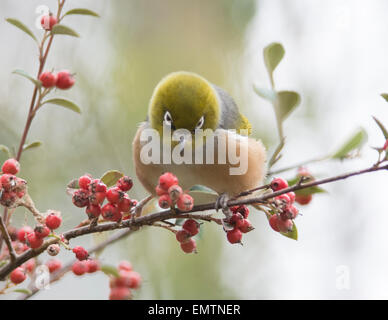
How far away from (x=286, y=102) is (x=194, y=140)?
0.64 metres

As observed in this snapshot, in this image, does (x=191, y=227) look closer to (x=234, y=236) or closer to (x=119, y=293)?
(x=234, y=236)

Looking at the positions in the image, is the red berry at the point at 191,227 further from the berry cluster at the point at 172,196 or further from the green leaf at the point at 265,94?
the green leaf at the point at 265,94

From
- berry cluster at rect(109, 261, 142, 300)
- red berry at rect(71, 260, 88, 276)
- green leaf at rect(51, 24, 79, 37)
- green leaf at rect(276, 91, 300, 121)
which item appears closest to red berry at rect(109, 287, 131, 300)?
berry cluster at rect(109, 261, 142, 300)

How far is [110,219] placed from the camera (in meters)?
2.17

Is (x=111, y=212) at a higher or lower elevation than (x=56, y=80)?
lower

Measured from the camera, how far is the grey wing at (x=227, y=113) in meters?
3.50

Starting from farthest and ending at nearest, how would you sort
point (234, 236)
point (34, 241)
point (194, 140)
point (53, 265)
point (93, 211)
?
point (194, 140), point (53, 265), point (234, 236), point (93, 211), point (34, 241)

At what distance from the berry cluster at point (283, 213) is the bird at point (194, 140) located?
2.56 ft

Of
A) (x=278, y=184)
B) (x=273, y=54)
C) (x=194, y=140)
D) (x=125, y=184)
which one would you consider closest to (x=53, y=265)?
(x=125, y=184)

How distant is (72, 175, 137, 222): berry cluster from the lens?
214cm

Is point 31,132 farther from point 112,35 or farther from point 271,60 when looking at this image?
point 271,60

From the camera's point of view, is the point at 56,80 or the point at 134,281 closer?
the point at 56,80

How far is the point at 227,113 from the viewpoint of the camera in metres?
3.62
